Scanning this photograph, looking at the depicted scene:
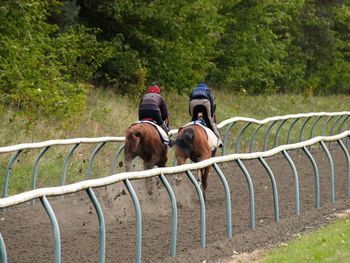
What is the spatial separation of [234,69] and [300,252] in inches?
1042

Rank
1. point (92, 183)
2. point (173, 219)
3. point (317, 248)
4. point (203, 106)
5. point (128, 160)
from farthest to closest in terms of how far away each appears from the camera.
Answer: point (203, 106) → point (128, 160) → point (173, 219) → point (317, 248) → point (92, 183)

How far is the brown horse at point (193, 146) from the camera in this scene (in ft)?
53.2

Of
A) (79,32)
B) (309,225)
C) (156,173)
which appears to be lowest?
(309,225)

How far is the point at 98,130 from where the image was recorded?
22.8 meters

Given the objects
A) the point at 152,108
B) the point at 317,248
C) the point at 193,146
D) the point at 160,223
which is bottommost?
the point at 160,223

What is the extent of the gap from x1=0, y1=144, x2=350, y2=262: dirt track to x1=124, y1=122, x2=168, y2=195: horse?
407 millimetres

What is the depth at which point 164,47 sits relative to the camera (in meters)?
27.7

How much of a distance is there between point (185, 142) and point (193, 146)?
0.52 feet

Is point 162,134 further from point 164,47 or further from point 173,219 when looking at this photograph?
point 164,47

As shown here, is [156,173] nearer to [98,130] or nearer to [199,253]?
[199,253]

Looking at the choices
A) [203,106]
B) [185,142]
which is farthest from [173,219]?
[203,106]

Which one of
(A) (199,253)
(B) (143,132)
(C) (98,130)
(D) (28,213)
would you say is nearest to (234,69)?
(C) (98,130)

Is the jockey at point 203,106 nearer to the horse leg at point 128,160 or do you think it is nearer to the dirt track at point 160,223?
the dirt track at point 160,223

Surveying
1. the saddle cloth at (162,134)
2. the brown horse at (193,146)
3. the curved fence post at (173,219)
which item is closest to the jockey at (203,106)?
the brown horse at (193,146)
